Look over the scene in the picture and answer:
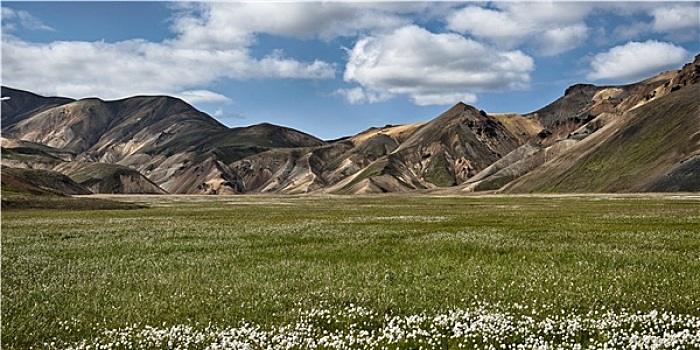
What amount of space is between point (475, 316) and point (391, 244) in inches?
672

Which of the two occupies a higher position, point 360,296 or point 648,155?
point 648,155

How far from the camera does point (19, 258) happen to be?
25.3m

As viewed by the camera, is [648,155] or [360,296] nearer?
[360,296]

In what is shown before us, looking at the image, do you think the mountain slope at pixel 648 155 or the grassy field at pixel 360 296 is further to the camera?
the mountain slope at pixel 648 155

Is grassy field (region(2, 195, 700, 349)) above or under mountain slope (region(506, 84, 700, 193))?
under

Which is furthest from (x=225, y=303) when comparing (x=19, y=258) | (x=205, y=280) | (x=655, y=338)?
(x=19, y=258)

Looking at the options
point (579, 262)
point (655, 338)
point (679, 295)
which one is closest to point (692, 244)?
point (579, 262)

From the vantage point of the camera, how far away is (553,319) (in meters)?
13.2

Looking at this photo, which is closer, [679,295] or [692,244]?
[679,295]

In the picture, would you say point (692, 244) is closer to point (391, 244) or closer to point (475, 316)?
point (391, 244)

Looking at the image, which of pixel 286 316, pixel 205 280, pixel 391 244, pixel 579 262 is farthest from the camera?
pixel 391 244

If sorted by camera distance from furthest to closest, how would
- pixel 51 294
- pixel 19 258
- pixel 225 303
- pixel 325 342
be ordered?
pixel 19 258
pixel 51 294
pixel 225 303
pixel 325 342

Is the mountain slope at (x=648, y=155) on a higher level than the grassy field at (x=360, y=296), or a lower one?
higher

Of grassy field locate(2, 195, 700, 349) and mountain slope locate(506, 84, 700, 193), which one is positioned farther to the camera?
mountain slope locate(506, 84, 700, 193)
